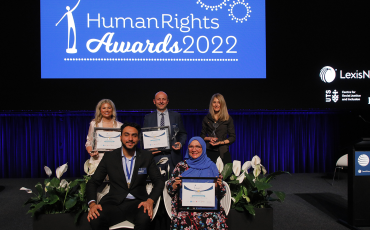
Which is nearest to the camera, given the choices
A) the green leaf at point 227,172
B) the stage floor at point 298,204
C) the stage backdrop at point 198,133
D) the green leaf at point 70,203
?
the green leaf at point 70,203

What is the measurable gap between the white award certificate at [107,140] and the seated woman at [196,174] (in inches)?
33.7

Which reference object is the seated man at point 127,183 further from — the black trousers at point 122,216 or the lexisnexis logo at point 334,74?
the lexisnexis logo at point 334,74

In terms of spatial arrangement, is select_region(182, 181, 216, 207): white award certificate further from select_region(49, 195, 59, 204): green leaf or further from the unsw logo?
the unsw logo

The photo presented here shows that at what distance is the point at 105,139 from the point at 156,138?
56cm

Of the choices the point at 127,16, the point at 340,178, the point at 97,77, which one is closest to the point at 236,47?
the point at 127,16

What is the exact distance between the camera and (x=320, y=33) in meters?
5.01

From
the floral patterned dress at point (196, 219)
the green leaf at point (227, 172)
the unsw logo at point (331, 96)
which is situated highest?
the unsw logo at point (331, 96)

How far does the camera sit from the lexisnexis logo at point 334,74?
16.4ft

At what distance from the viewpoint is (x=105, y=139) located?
2.86 metres

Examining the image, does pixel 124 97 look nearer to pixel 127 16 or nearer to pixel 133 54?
pixel 133 54

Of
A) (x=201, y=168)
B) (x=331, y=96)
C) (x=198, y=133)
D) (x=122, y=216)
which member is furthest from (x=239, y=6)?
(x=122, y=216)

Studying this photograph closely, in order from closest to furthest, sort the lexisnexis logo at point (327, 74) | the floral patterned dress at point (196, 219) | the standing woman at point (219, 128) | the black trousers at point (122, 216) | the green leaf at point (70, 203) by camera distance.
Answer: the black trousers at point (122, 216) → the floral patterned dress at point (196, 219) → the green leaf at point (70, 203) → the standing woman at point (219, 128) → the lexisnexis logo at point (327, 74)

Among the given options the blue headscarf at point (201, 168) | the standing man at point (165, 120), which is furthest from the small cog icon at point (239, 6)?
the blue headscarf at point (201, 168)

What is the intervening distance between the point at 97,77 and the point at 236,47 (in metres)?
2.55
